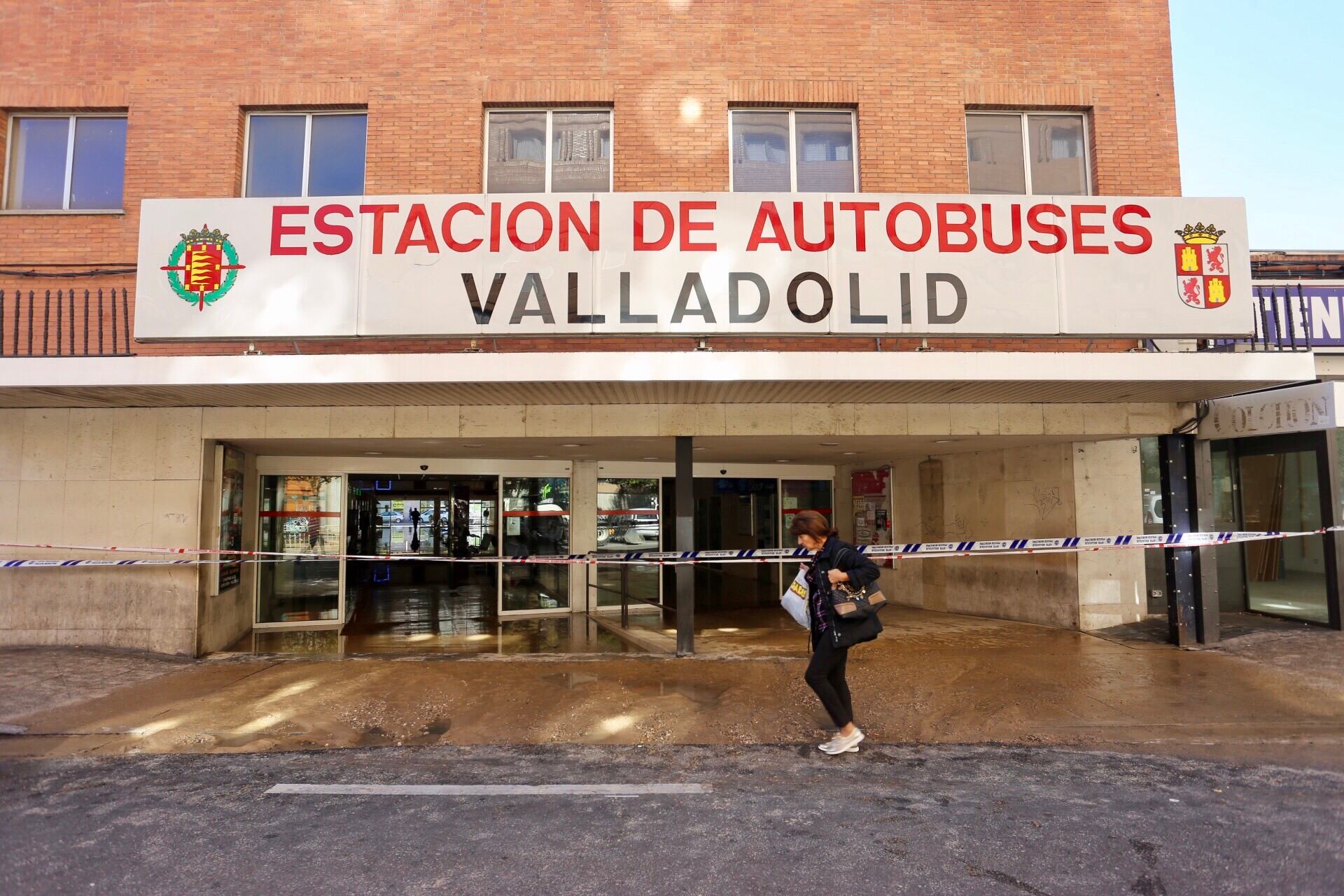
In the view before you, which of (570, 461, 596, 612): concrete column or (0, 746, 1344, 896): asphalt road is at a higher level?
(570, 461, 596, 612): concrete column

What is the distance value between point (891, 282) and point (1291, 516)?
297 inches

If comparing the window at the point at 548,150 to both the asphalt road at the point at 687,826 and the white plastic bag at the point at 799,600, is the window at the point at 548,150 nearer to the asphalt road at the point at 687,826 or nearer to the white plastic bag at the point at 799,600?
the white plastic bag at the point at 799,600

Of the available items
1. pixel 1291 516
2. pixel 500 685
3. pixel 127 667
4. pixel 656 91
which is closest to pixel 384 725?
pixel 500 685

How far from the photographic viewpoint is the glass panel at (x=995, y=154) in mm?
10008

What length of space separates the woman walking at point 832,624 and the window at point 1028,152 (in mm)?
6610

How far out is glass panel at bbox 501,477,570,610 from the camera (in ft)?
42.2

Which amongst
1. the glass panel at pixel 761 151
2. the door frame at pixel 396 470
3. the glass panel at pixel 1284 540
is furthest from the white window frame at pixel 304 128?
the glass panel at pixel 1284 540

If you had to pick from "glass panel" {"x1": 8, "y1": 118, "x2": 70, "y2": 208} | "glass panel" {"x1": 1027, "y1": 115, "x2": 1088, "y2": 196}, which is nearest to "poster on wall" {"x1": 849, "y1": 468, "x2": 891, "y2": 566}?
"glass panel" {"x1": 1027, "y1": 115, "x2": 1088, "y2": 196}

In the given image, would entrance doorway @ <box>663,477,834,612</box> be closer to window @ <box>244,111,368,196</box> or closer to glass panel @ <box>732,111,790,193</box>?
glass panel @ <box>732,111,790,193</box>

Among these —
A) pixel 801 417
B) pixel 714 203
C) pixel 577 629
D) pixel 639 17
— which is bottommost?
pixel 577 629

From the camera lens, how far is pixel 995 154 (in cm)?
1006

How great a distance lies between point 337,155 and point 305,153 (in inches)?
15.3

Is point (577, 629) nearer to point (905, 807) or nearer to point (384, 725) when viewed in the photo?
point (384, 725)

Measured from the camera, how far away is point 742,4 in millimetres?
9789
